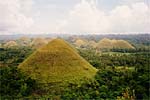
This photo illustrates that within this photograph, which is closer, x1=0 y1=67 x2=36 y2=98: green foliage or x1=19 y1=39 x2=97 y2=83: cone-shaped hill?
x1=0 y1=67 x2=36 y2=98: green foliage

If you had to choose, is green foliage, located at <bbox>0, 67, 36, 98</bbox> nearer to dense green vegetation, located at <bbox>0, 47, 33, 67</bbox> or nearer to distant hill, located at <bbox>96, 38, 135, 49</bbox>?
dense green vegetation, located at <bbox>0, 47, 33, 67</bbox>

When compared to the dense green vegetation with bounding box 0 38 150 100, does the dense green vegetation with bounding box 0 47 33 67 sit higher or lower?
higher

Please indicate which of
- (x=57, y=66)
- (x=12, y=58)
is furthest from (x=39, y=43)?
(x=57, y=66)

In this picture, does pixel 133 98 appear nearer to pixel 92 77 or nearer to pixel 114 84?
pixel 114 84

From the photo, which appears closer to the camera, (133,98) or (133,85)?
(133,98)

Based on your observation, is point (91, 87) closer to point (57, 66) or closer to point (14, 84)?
point (57, 66)

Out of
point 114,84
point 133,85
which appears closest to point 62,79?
point 114,84

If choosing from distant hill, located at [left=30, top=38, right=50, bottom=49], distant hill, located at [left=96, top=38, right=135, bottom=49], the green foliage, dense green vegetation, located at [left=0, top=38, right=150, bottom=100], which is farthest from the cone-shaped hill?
distant hill, located at [left=96, top=38, right=135, bottom=49]
